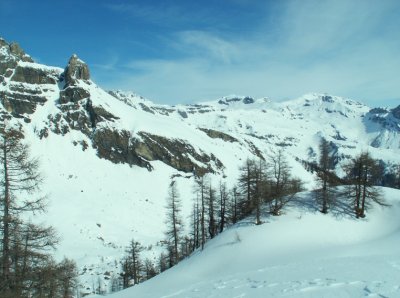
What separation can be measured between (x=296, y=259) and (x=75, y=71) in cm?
10855

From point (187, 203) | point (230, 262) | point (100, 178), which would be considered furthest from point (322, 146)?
point (100, 178)

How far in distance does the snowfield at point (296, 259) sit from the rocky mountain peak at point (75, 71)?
9479 centimetres

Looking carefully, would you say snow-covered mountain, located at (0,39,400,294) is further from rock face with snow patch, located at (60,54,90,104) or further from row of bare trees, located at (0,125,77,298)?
row of bare trees, located at (0,125,77,298)

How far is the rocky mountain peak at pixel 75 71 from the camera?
4490 inches

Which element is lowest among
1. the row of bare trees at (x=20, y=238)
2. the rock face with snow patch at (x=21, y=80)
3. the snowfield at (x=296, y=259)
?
the snowfield at (x=296, y=259)

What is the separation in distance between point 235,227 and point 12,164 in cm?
2414

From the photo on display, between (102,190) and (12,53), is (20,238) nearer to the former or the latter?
(102,190)

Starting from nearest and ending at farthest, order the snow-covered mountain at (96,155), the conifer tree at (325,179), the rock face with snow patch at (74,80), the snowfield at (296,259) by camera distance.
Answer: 1. the snowfield at (296,259)
2. the conifer tree at (325,179)
3. the snow-covered mountain at (96,155)
4. the rock face with snow patch at (74,80)

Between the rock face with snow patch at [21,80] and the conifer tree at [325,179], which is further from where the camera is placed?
the rock face with snow patch at [21,80]

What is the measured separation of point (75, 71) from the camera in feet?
386

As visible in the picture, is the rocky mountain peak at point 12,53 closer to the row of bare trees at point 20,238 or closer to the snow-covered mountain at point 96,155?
the snow-covered mountain at point 96,155

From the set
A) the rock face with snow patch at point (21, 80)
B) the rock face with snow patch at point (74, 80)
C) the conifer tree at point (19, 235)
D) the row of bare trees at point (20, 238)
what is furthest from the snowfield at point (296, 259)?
the rock face with snow patch at point (74, 80)

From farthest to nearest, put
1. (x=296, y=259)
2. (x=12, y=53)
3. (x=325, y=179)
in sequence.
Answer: (x=12, y=53) < (x=325, y=179) < (x=296, y=259)

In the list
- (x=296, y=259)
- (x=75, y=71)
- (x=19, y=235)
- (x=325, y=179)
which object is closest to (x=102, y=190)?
(x=75, y=71)
